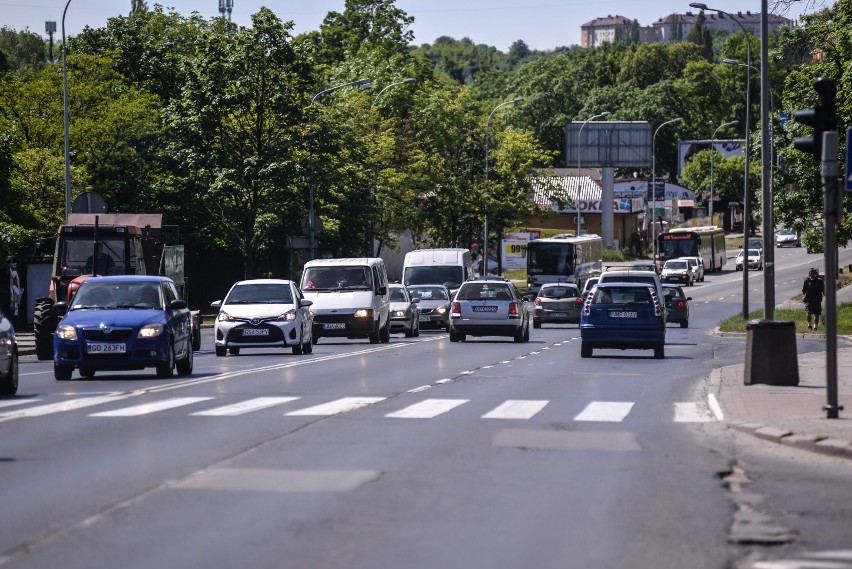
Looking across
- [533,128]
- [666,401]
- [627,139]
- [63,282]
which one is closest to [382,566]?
[666,401]

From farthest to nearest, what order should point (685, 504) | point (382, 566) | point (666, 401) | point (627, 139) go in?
point (627, 139)
point (666, 401)
point (685, 504)
point (382, 566)

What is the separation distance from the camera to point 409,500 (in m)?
10.5

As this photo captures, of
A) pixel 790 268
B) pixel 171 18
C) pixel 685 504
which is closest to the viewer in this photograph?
pixel 685 504

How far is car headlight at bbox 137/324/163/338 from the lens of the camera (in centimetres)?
2364

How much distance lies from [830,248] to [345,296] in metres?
25.2

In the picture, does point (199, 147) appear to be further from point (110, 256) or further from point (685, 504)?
point (685, 504)

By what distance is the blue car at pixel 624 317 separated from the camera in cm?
3191

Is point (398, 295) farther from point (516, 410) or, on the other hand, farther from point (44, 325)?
point (516, 410)

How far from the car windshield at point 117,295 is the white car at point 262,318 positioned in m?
6.84

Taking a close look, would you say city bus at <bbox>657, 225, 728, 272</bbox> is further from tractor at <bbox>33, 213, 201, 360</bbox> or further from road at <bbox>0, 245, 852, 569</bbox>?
road at <bbox>0, 245, 852, 569</bbox>

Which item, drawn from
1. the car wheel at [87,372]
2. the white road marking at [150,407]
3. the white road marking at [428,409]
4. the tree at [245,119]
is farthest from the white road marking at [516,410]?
the tree at [245,119]

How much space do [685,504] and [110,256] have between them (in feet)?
82.5

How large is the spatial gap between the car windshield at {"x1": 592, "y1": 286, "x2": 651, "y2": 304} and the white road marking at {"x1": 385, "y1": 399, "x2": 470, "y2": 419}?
495 inches

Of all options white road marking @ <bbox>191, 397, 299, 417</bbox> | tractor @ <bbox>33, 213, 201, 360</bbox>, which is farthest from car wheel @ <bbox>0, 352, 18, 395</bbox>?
tractor @ <bbox>33, 213, 201, 360</bbox>
